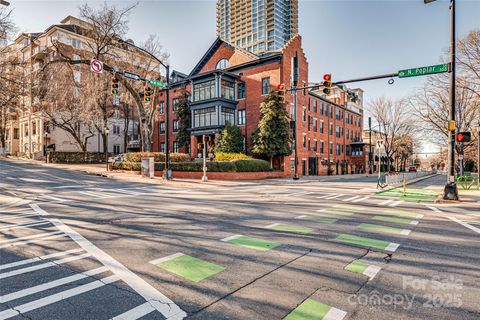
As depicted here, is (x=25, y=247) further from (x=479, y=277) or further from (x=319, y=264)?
(x=479, y=277)

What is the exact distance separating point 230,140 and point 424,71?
2244 cm

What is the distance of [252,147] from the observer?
108ft

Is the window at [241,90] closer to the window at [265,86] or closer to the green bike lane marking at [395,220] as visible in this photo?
the window at [265,86]

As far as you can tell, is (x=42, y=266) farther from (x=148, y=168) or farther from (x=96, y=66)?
(x=148, y=168)

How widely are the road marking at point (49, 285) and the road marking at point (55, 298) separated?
1.05 ft

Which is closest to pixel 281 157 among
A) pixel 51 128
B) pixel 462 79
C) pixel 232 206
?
pixel 462 79

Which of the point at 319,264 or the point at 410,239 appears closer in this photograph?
the point at 319,264

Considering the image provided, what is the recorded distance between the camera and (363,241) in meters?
6.42

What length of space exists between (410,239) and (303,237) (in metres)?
2.58

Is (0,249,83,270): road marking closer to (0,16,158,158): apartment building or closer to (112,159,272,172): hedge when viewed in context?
(112,159,272,172): hedge

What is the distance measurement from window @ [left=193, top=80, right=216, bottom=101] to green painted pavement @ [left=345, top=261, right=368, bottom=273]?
32.6 metres

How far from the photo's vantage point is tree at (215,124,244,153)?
3306 cm

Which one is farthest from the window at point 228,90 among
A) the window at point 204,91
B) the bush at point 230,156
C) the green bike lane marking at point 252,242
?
the green bike lane marking at point 252,242

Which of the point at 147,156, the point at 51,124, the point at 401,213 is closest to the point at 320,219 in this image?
the point at 401,213
